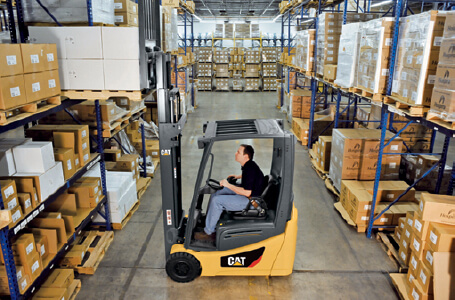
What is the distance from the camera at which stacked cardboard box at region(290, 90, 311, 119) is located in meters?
12.0

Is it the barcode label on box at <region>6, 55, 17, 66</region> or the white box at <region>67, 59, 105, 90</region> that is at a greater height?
the barcode label on box at <region>6, 55, 17, 66</region>

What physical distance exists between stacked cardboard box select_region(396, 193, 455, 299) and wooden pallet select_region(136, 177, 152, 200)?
4925 millimetres

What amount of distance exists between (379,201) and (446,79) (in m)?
2.72

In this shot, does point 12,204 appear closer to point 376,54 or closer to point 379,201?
point 376,54

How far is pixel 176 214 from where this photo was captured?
4551 mm

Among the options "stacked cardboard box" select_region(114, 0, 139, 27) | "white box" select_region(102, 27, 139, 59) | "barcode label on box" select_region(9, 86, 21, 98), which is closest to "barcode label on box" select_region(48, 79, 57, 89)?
"barcode label on box" select_region(9, 86, 21, 98)

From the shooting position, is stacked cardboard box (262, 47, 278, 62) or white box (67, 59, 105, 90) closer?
white box (67, 59, 105, 90)

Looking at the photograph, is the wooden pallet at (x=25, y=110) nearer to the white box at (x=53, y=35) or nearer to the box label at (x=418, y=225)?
the white box at (x=53, y=35)

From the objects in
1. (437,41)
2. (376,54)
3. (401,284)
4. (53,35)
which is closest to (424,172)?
(376,54)

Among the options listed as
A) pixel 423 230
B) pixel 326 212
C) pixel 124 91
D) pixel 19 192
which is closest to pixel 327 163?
pixel 326 212

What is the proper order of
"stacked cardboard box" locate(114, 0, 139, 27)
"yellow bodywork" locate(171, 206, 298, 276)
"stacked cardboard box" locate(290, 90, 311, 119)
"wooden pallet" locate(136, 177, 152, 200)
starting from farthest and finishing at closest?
"stacked cardboard box" locate(290, 90, 311, 119) → "wooden pallet" locate(136, 177, 152, 200) → "stacked cardboard box" locate(114, 0, 139, 27) → "yellow bodywork" locate(171, 206, 298, 276)

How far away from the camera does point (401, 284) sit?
4.41 meters

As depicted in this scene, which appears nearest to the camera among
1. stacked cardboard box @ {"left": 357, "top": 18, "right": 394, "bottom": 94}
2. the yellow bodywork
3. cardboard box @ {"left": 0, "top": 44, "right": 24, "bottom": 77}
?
cardboard box @ {"left": 0, "top": 44, "right": 24, "bottom": 77}

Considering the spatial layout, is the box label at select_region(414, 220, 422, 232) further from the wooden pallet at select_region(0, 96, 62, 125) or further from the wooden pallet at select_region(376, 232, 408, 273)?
the wooden pallet at select_region(0, 96, 62, 125)
